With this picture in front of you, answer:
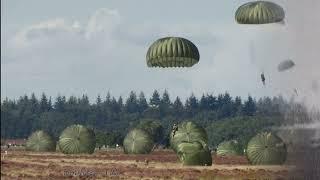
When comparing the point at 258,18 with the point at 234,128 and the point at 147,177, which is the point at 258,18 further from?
the point at 234,128

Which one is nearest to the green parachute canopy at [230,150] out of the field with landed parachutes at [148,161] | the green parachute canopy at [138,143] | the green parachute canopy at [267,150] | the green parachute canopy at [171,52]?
the field with landed parachutes at [148,161]

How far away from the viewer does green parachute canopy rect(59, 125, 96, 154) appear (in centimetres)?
8000

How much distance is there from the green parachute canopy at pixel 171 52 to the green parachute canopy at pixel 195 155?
8.06 meters

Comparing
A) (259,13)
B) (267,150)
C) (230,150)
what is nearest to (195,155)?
(267,150)

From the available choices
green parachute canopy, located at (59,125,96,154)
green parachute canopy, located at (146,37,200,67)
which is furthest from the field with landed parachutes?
green parachute canopy, located at (146,37,200,67)

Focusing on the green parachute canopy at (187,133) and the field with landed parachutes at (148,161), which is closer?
the field with landed parachutes at (148,161)

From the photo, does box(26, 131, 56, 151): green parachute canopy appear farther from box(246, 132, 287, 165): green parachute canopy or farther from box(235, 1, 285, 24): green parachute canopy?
box(235, 1, 285, 24): green parachute canopy

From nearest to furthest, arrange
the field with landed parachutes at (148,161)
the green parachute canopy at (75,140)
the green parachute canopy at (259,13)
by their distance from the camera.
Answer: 1. the field with landed parachutes at (148,161)
2. the green parachute canopy at (259,13)
3. the green parachute canopy at (75,140)

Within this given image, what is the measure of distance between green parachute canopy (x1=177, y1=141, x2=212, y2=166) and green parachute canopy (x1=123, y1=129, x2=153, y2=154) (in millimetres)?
25689

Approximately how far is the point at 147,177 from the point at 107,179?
352cm

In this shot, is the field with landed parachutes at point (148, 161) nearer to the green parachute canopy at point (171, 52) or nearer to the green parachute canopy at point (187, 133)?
the green parachute canopy at point (187, 133)

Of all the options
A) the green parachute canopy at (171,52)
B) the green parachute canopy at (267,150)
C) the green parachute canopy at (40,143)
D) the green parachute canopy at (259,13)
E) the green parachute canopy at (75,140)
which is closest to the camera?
the green parachute canopy at (259,13)

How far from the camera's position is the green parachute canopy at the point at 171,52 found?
64438 mm

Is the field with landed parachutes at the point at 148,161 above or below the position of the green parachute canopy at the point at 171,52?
below
